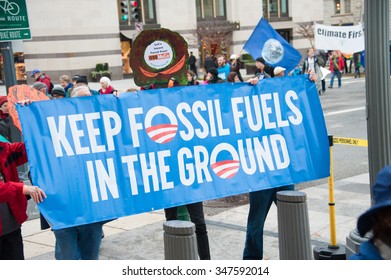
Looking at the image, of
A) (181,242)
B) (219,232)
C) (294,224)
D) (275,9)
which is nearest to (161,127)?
(181,242)

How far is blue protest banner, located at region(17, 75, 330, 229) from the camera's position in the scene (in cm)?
446

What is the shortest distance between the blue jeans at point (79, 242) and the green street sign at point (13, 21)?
18.4 ft

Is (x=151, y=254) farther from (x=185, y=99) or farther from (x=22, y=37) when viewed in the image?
(x=22, y=37)

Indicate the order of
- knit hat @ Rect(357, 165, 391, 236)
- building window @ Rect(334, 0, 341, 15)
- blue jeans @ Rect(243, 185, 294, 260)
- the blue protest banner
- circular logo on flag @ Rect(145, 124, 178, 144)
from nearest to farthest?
knit hat @ Rect(357, 165, 391, 236)
the blue protest banner
circular logo on flag @ Rect(145, 124, 178, 144)
blue jeans @ Rect(243, 185, 294, 260)
building window @ Rect(334, 0, 341, 15)

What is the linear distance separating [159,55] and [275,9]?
4457cm

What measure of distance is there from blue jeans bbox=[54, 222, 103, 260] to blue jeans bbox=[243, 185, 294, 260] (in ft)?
4.67

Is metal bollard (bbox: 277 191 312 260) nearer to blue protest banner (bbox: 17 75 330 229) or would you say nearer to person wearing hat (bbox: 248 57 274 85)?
blue protest banner (bbox: 17 75 330 229)

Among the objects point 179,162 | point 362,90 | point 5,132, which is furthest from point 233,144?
point 362,90

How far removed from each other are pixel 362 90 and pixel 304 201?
2037 centimetres

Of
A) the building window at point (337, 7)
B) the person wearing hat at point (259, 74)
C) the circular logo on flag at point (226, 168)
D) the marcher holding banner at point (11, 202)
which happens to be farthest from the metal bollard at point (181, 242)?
the building window at point (337, 7)

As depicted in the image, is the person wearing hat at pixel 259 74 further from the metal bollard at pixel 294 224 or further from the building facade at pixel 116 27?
the building facade at pixel 116 27

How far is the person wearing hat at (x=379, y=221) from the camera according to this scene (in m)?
2.03

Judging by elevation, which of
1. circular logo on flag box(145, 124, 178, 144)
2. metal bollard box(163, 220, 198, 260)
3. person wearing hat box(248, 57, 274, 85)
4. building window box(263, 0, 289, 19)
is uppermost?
building window box(263, 0, 289, 19)

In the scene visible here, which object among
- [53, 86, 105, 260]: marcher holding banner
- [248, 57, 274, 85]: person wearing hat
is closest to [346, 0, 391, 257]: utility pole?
[248, 57, 274, 85]: person wearing hat
